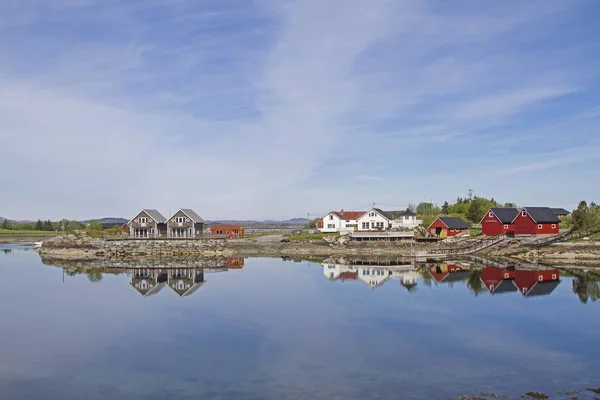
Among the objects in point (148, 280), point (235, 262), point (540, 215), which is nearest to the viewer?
point (148, 280)

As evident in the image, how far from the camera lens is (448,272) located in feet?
161

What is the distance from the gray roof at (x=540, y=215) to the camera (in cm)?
6756

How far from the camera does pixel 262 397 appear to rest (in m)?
16.3

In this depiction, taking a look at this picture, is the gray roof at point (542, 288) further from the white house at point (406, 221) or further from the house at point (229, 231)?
the house at point (229, 231)

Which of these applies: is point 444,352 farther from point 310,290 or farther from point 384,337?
point 310,290

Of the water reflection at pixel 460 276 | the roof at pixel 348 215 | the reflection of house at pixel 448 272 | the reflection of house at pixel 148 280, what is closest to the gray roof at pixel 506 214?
the water reflection at pixel 460 276

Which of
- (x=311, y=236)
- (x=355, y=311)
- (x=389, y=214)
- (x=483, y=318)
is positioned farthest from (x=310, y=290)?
(x=389, y=214)

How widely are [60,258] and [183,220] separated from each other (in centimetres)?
1785

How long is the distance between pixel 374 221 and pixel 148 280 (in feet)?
148

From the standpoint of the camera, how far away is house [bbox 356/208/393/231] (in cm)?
8288

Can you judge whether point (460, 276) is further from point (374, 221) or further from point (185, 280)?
point (374, 221)

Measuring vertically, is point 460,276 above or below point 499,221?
below

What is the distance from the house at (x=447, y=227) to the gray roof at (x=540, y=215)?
1022 centimetres

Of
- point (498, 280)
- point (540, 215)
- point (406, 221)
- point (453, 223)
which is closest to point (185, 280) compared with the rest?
point (498, 280)
